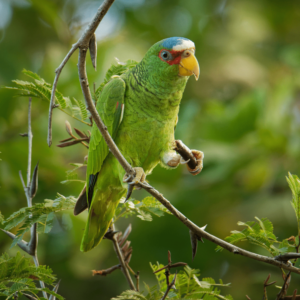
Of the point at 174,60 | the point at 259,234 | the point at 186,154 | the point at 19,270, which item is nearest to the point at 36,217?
the point at 19,270

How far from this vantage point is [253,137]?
144 inches

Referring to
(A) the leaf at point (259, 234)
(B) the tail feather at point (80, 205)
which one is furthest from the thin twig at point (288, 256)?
(B) the tail feather at point (80, 205)

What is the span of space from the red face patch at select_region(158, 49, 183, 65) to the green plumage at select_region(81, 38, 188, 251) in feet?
0.07

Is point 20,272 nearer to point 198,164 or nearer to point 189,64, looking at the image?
point 198,164

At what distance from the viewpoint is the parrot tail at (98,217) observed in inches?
75.3

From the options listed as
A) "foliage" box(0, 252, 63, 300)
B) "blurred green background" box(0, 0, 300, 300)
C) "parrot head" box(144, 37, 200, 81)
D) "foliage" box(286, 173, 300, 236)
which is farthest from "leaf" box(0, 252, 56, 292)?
"blurred green background" box(0, 0, 300, 300)

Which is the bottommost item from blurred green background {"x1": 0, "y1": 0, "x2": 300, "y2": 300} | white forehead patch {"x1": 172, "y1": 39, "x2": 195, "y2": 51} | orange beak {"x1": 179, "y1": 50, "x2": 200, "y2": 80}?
blurred green background {"x1": 0, "y1": 0, "x2": 300, "y2": 300}

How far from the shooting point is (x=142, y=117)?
5.93 feet

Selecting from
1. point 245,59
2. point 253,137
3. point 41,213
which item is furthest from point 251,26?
point 41,213

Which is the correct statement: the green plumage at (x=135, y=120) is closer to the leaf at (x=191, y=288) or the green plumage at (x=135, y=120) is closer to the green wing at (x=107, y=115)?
the green wing at (x=107, y=115)

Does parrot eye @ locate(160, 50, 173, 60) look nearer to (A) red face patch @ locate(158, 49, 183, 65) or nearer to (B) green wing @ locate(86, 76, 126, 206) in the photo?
(A) red face patch @ locate(158, 49, 183, 65)

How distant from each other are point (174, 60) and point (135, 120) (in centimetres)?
40

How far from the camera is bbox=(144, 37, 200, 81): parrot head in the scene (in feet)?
5.70

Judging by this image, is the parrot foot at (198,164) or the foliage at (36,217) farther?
the parrot foot at (198,164)
